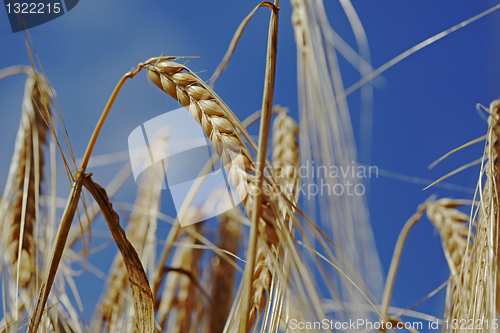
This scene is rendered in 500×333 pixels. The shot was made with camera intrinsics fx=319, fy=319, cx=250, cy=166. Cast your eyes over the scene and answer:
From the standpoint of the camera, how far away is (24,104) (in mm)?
734

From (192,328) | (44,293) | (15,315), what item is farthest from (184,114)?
(192,328)

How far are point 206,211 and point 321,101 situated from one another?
306 millimetres

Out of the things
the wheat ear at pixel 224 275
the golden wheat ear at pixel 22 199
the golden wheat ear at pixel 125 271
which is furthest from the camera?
the wheat ear at pixel 224 275

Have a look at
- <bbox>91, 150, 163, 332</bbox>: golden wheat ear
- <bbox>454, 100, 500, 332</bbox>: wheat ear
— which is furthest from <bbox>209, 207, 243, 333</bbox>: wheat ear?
<bbox>454, 100, 500, 332</bbox>: wheat ear

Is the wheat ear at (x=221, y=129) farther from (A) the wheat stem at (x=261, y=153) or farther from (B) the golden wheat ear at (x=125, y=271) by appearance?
(B) the golden wheat ear at (x=125, y=271)

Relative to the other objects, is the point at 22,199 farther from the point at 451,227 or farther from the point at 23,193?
the point at 451,227

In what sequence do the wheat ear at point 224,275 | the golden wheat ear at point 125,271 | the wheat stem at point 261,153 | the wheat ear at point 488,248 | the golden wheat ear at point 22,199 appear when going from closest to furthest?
the wheat stem at point 261,153
the wheat ear at point 488,248
the golden wheat ear at point 22,199
the golden wheat ear at point 125,271
the wheat ear at point 224,275

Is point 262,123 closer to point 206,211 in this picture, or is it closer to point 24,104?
point 206,211

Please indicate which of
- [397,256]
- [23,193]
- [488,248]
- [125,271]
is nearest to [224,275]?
[125,271]

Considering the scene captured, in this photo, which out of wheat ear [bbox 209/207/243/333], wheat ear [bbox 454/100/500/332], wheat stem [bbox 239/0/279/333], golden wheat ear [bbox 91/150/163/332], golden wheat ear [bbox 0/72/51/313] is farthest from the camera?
wheat ear [bbox 209/207/243/333]

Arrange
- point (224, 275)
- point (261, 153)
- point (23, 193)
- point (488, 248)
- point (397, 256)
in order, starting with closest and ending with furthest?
point (261, 153) → point (488, 248) → point (23, 193) → point (397, 256) → point (224, 275)

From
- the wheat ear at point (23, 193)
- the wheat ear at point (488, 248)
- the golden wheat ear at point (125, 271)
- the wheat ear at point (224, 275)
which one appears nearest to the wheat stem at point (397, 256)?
the wheat ear at point (488, 248)

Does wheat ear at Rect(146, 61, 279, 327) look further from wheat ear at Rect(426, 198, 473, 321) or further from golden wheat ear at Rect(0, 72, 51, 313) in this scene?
wheat ear at Rect(426, 198, 473, 321)

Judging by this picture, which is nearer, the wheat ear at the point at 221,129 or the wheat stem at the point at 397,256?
the wheat ear at the point at 221,129
